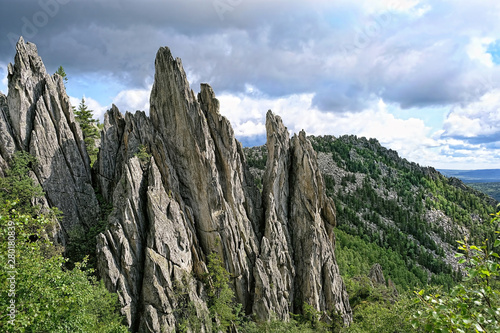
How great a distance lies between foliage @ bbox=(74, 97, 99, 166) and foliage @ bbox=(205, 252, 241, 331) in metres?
27.7

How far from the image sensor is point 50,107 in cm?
4094

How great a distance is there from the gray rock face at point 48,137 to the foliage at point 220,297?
18.2 metres

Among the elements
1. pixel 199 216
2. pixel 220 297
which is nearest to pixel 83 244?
pixel 199 216

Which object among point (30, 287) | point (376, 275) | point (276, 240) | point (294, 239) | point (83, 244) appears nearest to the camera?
point (30, 287)

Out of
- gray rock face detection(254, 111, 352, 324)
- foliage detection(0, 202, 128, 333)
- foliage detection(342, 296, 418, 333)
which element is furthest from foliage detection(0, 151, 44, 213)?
foliage detection(342, 296, 418, 333)

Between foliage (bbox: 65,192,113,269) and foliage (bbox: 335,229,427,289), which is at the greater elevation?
foliage (bbox: 65,192,113,269)

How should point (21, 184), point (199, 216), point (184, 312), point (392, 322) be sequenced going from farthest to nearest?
point (199, 216) → point (392, 322) → point (184, 312) → point (21, 184)

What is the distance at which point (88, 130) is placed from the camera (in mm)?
54844

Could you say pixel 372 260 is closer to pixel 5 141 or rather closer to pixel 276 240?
pixel 276 240

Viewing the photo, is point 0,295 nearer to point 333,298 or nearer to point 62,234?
point 62,234

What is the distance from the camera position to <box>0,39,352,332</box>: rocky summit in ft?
115

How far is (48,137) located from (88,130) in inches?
625

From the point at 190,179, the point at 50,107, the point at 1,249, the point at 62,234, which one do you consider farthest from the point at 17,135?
the point at 1,249

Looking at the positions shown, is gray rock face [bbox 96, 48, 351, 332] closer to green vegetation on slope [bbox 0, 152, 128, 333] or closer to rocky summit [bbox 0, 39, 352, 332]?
rocky summit [bbox 0, 39, 352, 332]
